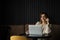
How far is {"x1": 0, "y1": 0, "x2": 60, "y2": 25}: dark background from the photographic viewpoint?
686 cm

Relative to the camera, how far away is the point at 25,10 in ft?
23.0

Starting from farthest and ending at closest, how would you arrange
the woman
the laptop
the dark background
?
1. the dark background
2. the woman
3. the laptop

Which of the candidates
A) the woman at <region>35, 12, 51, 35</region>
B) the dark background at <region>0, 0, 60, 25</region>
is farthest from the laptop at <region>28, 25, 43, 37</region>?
the dark background at <region>0, 0, 60, 25</region>

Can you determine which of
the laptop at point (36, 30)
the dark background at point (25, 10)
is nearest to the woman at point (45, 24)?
the laptop at point (36, 30)

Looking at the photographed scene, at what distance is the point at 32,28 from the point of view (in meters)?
5.04

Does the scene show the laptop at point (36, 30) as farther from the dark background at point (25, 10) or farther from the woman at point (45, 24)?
the dark background at point (25, 10)

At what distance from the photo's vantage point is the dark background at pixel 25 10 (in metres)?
6.86

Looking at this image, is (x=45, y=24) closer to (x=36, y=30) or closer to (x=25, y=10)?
(x=36, y=30)

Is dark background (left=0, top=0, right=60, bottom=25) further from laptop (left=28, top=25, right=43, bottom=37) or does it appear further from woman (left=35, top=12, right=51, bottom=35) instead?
laptop (left=28, top=25, right=43, bottom=37)

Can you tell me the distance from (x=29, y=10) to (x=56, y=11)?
36.3 inches

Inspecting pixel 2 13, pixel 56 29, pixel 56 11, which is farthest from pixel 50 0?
pixel 2 13

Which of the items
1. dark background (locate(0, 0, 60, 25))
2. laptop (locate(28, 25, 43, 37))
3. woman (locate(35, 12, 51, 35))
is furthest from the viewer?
dark background (locate(0, 0, 60, 25))

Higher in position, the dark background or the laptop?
the dark background

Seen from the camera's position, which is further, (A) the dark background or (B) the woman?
(A) the dark background
